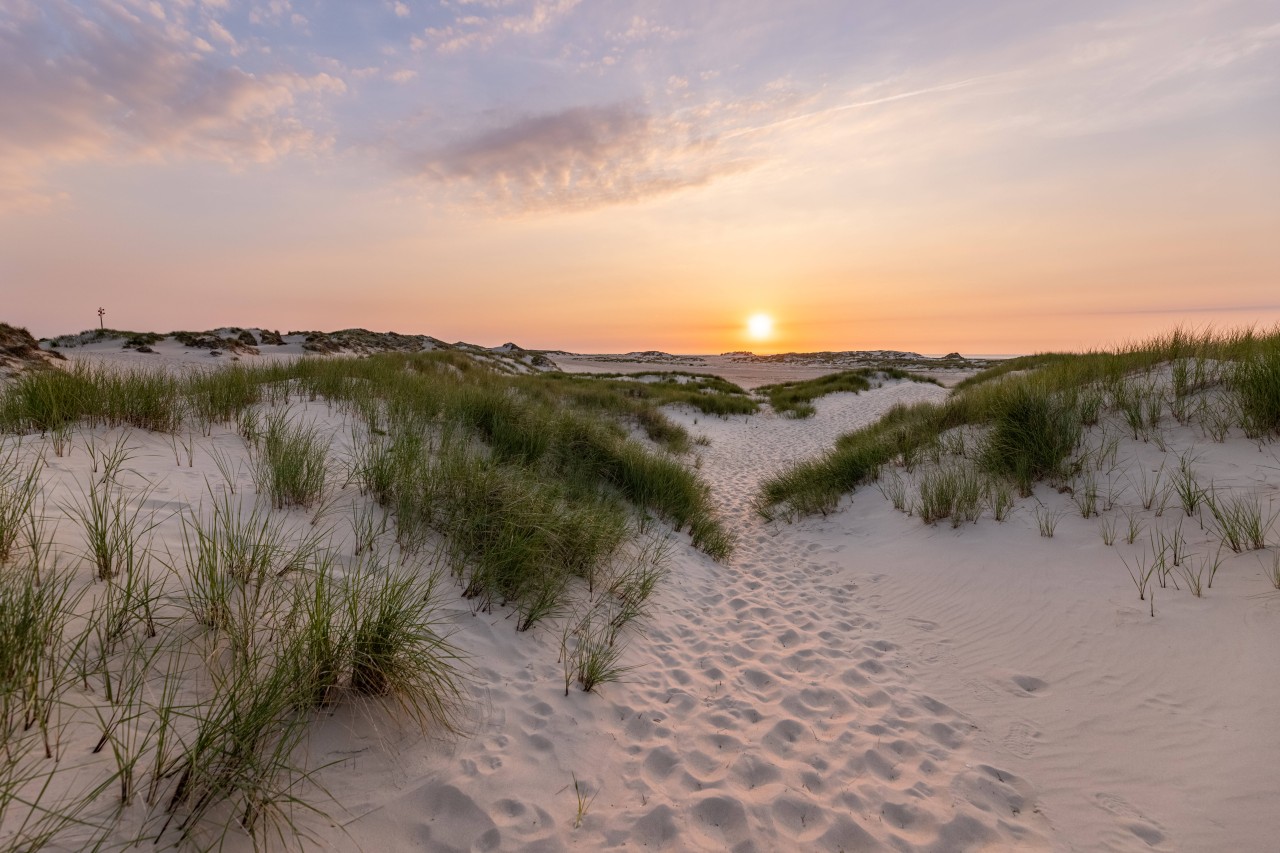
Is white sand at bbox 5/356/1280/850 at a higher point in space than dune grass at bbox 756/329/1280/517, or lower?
lower

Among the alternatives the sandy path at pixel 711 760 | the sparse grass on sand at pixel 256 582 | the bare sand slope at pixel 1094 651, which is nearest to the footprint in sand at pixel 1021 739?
the bare sand slope at pixel 1094 651

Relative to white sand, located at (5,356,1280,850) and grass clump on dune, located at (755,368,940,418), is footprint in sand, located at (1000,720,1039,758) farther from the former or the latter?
grass clump on dune, located at (755,368,940,418)

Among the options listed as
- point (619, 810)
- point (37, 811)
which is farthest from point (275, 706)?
point (619, 810)

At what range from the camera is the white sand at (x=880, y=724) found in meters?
2.44

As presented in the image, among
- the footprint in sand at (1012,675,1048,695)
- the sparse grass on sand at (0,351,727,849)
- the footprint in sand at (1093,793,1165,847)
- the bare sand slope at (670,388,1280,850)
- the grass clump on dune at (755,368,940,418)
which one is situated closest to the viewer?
the sparse grass on sand at (0,351,727,849)

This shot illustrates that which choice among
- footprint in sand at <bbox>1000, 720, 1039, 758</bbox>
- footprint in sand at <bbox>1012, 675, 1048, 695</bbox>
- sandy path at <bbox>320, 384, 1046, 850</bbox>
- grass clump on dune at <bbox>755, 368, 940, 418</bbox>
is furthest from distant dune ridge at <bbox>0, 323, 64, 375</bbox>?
grass clump on dune at <bbox>755, 368, 940, 418</bbox>

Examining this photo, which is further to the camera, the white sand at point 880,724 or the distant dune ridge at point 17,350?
the distant dune ridge at point 17,350

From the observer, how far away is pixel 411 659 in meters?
2.74

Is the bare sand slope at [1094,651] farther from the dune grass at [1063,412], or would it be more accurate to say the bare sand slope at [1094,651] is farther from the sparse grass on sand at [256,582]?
the sparse grass on sand at [256,582]

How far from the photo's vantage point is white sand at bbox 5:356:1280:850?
244 centimetres

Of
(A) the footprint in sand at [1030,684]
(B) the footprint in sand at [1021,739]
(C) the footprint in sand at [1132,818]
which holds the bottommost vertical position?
(B) the footprint in sand at [1021,739]

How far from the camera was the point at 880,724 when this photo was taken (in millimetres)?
3387

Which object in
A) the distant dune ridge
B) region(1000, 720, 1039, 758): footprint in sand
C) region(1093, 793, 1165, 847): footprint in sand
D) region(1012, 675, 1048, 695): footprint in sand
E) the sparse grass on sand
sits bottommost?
region(1000, 720, 1039, 758): footprint in sand

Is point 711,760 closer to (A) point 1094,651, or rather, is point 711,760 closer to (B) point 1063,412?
(A) point 1094,651
